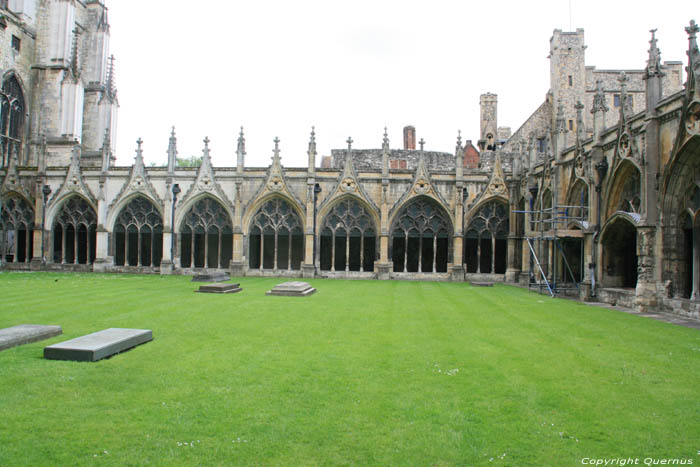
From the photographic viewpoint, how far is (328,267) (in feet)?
92.9

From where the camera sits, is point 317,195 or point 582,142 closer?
point 582,142

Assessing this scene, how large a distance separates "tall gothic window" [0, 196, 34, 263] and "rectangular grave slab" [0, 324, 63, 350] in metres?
25.0

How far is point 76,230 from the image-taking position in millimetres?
29438

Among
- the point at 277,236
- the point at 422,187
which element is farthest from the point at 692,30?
the point at 277,236

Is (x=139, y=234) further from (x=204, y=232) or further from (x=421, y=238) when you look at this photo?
(x=421, y=238)

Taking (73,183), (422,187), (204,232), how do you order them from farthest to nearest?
1. (73,183)
2. (204,232)
3. (422,187)

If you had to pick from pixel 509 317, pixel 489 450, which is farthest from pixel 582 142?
pixel 489 450

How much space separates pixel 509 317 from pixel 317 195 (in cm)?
1685

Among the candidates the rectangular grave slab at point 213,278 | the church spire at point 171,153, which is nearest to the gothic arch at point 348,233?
the rectangular grave slab at point 213,278

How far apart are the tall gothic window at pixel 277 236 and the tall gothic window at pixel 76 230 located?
1015 centimetres

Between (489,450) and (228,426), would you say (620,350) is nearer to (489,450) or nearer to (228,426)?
(489,450)

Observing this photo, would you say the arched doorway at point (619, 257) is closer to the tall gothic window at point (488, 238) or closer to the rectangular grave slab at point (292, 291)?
the tall gothic window at point (488, 238)

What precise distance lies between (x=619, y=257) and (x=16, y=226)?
33.5 m

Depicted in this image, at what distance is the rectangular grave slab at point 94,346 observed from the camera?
748cm
